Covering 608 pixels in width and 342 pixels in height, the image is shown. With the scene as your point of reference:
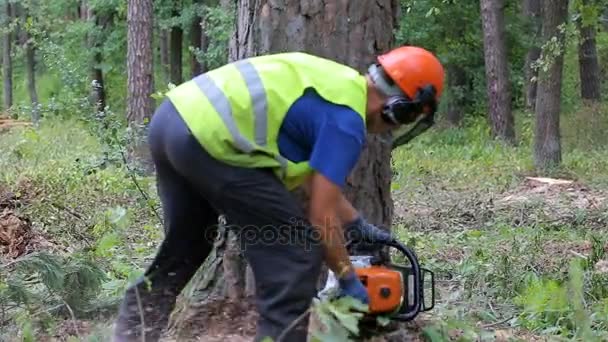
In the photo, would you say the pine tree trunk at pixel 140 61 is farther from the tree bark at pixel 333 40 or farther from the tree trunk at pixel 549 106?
the tree bark at pixel 333 40

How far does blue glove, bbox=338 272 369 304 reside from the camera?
3.73 meters

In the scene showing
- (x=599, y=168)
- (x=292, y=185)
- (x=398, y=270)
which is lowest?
(x=599, y=168)

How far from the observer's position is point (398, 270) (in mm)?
4145

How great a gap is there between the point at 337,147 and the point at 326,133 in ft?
0.23

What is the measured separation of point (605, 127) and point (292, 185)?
16947mm

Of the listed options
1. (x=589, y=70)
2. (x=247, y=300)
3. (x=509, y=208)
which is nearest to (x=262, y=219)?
(x=247, y=300)

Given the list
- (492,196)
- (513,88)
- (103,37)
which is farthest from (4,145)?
(513,88)

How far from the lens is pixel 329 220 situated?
3.51 m

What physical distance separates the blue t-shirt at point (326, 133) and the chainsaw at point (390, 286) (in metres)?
0.62

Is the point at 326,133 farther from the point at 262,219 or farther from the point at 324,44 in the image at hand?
the point at 324,44

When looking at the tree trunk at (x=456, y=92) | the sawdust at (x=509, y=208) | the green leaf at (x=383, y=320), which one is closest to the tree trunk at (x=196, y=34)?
the tree trunk at (x=456, y=92)

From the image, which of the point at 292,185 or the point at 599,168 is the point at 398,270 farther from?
the point at 599,168

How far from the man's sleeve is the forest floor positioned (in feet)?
2.66

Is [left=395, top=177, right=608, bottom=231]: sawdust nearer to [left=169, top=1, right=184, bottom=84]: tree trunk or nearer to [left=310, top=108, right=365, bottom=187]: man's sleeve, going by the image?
[left=310, top=108, right=365, bottom=187]: man's sleeve
